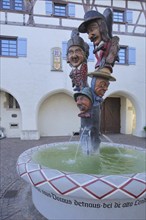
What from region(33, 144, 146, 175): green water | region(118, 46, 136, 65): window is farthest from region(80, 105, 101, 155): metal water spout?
region(118, 46, 136, 65): window

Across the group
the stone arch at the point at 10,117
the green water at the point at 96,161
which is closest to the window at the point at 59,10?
the stone arch at the point at 10,117

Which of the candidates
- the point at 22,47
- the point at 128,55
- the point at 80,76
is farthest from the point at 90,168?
the point at 128,55

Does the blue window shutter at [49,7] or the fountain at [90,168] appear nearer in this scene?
the fountain at [90,168]

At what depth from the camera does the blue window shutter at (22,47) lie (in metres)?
8.92

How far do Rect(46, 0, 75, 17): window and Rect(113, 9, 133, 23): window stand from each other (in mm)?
2275

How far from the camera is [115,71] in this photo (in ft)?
32.4

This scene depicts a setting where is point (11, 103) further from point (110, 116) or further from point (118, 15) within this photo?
point (118, 15)

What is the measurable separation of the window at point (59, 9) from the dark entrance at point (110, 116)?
5.04 m

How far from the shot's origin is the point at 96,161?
287 centimetres

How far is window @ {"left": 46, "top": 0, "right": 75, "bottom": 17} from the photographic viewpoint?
9203 millimetres

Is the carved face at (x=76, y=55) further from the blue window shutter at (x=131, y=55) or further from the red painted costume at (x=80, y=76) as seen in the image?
the blue window shutter at (x=131, y=55)

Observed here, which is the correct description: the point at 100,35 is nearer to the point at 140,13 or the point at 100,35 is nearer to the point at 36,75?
the point at 36,75

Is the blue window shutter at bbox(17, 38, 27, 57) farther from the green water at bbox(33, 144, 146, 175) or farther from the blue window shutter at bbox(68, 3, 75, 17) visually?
the green water at bbox(33, 144, 146, 175)

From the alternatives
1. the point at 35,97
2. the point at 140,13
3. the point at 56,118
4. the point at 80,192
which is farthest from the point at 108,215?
the point at 140,13
